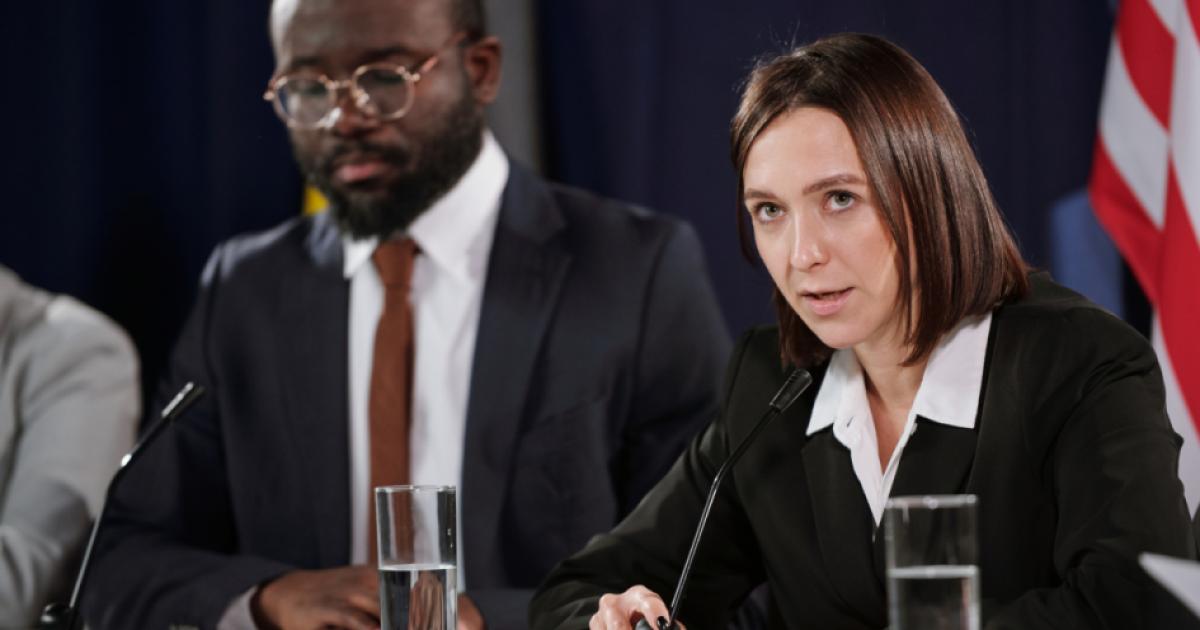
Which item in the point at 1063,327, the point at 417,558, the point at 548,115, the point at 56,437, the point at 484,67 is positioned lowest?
the point at 56,437

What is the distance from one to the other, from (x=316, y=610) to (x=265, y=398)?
0.71m

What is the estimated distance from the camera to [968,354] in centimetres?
195

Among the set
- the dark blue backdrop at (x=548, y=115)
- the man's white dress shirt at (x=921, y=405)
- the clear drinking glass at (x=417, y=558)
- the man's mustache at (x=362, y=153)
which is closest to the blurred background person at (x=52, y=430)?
the dark blue backdrop at (x=548, y=115)

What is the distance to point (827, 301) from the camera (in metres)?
1.90

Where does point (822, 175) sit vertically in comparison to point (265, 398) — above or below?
above

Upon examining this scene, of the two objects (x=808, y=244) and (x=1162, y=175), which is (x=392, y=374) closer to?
(x=808, y=244)

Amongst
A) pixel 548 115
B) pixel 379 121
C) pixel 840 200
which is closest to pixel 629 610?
pixel 840 200

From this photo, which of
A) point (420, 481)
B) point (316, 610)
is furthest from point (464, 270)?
point (316, 610)

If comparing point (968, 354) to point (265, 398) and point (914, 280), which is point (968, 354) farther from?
point (265, 398)

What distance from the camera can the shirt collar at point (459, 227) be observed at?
3037 millimetres

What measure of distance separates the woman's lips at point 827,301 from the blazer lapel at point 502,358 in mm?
1071

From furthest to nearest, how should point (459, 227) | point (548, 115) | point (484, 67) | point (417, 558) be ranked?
point (548, 115), point (484, 67), point (459, 227), point (417, 558)

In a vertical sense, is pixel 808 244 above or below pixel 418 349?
above

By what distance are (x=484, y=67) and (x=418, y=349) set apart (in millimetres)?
591
